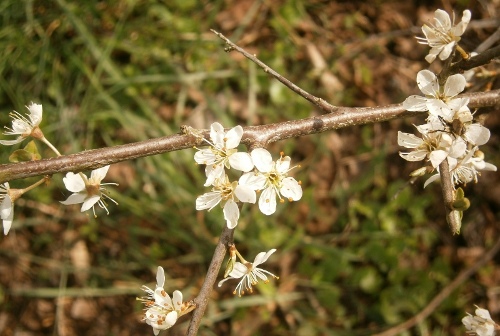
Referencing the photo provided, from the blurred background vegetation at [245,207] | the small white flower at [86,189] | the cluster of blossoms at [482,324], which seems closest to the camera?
the small white flower at [86,189]

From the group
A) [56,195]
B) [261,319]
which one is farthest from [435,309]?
[56,195]

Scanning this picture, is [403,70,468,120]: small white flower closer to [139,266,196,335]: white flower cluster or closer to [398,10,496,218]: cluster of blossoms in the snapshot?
[398,10,496,218]: cluster of blossoms

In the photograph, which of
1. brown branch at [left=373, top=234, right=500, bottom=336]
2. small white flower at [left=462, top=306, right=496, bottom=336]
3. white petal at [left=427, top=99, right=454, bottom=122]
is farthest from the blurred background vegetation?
white petal at [left=427, top=99, right=454, bottom=122]

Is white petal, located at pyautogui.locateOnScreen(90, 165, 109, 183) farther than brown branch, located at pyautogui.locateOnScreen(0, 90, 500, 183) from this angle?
Yes

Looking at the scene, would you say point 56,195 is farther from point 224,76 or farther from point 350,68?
point 350,68

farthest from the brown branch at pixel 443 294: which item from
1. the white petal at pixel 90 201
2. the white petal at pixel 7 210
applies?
the white petal at pixel 7 210

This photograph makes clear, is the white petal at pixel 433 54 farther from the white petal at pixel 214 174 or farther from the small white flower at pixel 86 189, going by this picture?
the small white flower at pixel 86 189
